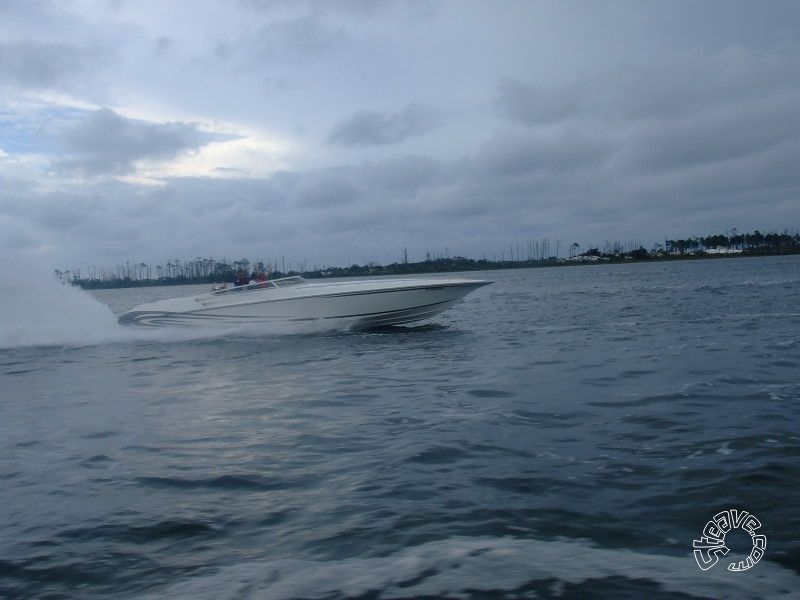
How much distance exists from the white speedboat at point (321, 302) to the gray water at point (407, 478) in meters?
7.01

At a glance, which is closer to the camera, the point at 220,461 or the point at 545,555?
the point at 545,555

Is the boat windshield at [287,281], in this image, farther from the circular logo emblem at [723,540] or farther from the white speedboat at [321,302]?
the circular logo emblem at [723,540]

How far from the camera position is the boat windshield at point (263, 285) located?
21547 mm

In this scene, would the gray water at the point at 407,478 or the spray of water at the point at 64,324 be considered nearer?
the gray water at the point at 407,478

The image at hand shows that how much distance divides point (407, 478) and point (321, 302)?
48.9 ft

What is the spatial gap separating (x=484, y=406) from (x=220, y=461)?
12.8 ft

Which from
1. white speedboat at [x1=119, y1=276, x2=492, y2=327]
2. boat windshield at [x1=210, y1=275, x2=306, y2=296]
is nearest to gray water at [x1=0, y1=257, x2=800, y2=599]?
white speedboat at [x1=119, y1=276, x2=492, y2=327]

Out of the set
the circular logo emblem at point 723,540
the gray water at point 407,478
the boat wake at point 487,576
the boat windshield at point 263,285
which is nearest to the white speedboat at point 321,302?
the boat windshield at point 263,285

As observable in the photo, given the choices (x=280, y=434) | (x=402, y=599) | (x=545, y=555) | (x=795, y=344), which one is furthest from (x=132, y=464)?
(x=795, y=344)

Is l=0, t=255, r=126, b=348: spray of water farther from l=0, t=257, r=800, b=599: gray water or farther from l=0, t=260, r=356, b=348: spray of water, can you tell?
l=0, t=257, r=800, b=599: gray water

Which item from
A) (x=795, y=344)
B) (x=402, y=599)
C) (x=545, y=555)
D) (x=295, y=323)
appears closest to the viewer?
(x=402, y=599)

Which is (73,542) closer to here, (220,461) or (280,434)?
(220,461)

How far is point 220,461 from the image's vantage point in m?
7.38

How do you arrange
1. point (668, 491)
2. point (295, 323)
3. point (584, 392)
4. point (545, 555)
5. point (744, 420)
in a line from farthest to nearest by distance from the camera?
1. point (295, 323)
2. point (584, 392)
3. point (744, 420)
4. point (668, 491)
5. point (545, 555)
